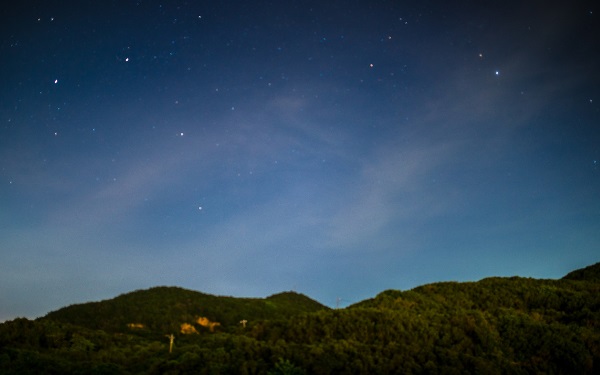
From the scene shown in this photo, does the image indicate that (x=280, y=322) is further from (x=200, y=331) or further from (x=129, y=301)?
(x=129, y=301)

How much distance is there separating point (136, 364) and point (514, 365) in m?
13.3

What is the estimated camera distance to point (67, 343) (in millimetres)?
20844

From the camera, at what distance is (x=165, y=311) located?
39406 mm

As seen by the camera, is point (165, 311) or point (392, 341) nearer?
point (392, 341)

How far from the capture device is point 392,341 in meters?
15.4

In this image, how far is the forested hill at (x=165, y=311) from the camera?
117 feet

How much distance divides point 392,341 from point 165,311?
3002 cm

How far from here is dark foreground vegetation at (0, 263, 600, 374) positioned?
12766 millimetres

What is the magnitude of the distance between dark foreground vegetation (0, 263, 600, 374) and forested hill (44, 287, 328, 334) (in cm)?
1195

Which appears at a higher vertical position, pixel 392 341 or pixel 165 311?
pixel 165 311

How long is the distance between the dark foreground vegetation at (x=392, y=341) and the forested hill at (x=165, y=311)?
11953 millimetres

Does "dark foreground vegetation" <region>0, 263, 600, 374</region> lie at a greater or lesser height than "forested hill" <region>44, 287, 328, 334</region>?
lesser

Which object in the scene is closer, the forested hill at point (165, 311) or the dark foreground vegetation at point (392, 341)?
the dark foreground vegetation at point (392, 341)

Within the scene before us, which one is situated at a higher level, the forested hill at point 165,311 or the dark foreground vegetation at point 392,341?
the forested hill at point 165,311
